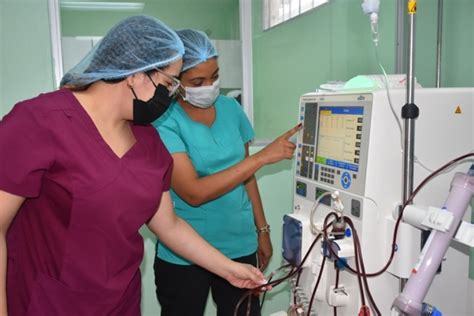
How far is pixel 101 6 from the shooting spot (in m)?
3.01

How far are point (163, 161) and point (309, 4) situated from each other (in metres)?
1.62

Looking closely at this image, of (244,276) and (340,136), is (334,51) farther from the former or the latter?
(244,276)

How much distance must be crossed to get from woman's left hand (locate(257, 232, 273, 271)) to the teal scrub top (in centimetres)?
14

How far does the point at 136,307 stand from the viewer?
129 centimetres

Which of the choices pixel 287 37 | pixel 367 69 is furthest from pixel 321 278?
pixel 287 37

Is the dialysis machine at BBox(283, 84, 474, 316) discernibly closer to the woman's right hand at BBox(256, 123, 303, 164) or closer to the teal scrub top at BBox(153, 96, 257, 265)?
the woman's right hand at BBox(256, 123, 303, 164)

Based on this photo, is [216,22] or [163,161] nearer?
[163,161]

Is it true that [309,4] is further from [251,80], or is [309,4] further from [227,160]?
[227,160]

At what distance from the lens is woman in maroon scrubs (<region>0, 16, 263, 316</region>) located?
3.26ft

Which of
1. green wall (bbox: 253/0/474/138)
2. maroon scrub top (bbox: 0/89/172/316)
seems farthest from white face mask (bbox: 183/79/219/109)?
green wall (bbox: 253/0/474/138)

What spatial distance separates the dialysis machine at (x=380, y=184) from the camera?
1.20 m

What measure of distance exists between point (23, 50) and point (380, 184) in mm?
1825

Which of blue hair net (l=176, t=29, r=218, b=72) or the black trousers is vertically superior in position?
blue hair net (l=176, t=29, r=218, b=72)

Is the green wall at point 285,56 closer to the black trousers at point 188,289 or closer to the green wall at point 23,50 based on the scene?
the green wall at point 23,50
